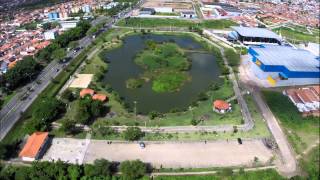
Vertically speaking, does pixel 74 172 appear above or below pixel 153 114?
below

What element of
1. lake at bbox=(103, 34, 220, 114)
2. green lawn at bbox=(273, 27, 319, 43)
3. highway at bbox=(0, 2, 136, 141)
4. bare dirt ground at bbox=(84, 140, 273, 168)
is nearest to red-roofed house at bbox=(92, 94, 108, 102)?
lake at bbox=(103, 34, 220, 114)

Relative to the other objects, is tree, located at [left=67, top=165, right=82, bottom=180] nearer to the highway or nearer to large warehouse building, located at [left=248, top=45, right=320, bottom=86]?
the highway

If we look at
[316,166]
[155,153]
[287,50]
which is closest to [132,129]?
[155,153]

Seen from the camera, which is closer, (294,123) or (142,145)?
(142,145)

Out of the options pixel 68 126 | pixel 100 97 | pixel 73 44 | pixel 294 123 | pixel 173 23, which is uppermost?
pixel 173 23

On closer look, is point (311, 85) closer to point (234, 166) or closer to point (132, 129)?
point (234, 166)

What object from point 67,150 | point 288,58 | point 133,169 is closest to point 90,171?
point 133,169

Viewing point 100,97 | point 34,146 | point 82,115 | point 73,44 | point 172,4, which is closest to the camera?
point 34,146

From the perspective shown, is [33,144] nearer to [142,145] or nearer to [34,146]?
[34,146]
